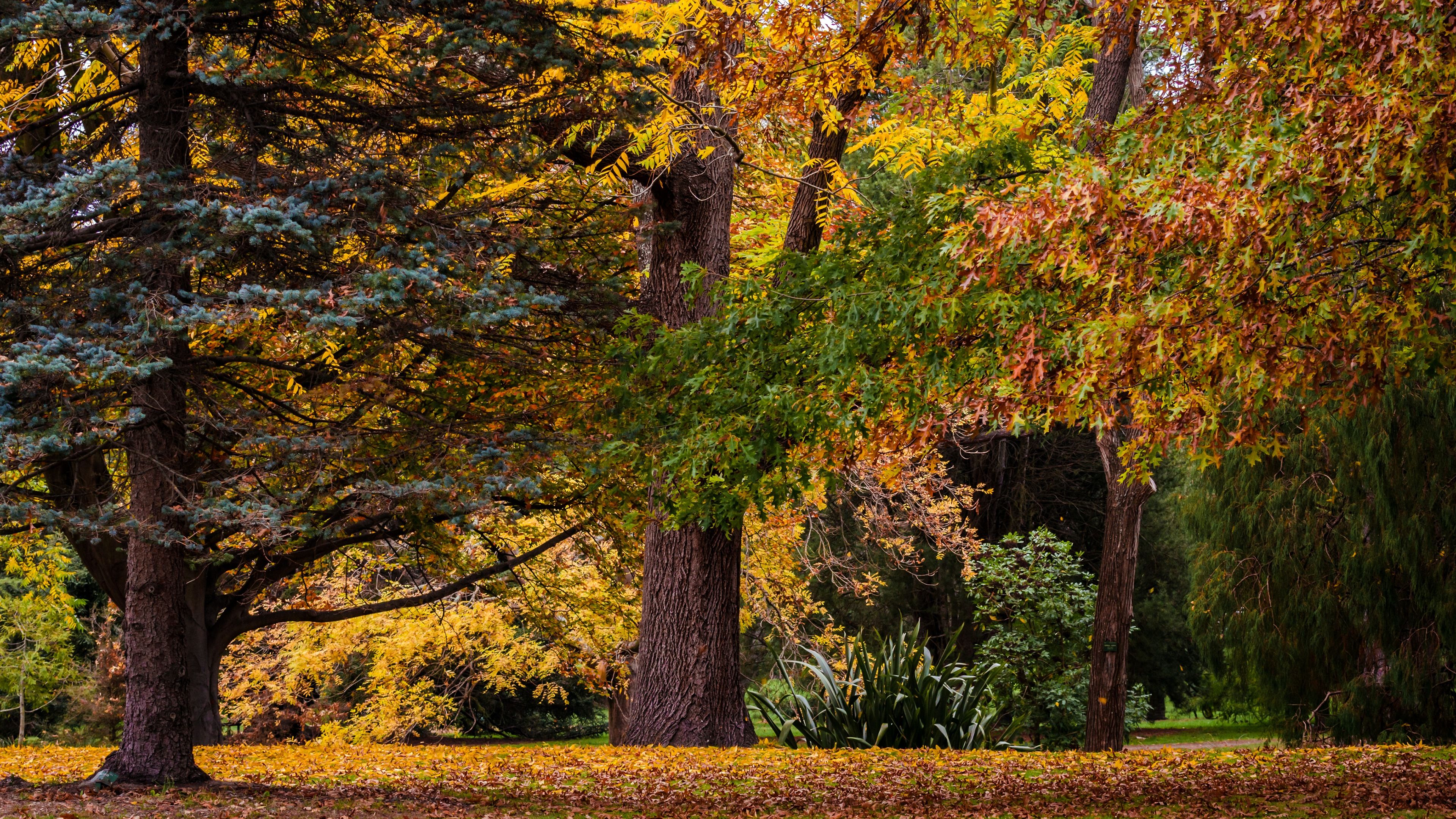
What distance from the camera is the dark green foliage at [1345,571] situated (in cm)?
1215

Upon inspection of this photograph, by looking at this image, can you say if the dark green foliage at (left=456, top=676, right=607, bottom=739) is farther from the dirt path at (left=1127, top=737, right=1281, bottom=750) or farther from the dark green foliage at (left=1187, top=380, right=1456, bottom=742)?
the dark green foliage at (left=1187, top=380, right=1456, bottom=742)

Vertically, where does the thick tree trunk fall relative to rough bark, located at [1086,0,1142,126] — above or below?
below

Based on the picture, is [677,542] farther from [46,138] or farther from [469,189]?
[46,138]

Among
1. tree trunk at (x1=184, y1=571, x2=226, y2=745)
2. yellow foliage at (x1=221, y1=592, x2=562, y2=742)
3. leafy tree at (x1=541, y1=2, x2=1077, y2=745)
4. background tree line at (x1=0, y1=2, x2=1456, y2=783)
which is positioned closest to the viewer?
background tree line at (x1=0, y1=2, x2=1456, y2=783)

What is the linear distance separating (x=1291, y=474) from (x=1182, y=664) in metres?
11.0

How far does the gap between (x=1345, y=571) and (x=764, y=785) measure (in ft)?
27.5

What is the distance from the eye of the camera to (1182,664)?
23844 millimetres

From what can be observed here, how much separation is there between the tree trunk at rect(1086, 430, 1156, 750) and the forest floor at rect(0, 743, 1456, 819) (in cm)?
282

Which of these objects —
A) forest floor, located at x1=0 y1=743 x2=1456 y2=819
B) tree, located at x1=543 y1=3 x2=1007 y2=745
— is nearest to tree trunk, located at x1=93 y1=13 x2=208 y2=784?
forest floor, located at x1=0 y1=743 x2=1456 y2=819

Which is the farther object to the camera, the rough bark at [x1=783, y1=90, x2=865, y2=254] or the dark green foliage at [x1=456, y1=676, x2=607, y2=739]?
the dark green foliage at [x1=456, y1=676, x2=607, y2=739]

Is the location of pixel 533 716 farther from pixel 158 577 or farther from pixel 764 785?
pixel 158 577

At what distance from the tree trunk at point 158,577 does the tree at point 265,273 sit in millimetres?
15

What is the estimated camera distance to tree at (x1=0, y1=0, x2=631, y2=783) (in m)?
6.19

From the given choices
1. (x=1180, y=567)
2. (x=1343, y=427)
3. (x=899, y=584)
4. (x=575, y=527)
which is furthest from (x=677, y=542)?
(x=1180, y=567)
